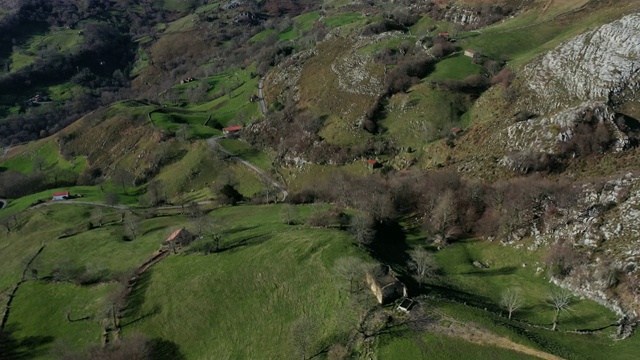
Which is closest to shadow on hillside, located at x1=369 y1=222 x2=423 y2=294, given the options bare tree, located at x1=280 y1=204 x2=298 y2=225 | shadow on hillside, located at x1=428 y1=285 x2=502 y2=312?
shadow on hillside, located at x1=428 y1=285 x2=502 y2=312

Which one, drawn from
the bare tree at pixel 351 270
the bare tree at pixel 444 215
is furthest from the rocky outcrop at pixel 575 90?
the bare tree at pixel 351 270

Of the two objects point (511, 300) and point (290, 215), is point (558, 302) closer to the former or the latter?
point (511, 300)

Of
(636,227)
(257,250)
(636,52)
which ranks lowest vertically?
(257,250)

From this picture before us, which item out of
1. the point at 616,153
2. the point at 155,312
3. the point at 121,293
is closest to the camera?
the point at 155,312

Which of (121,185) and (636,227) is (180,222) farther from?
(636,227)

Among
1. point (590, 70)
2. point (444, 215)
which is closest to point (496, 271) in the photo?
point (444, 215)

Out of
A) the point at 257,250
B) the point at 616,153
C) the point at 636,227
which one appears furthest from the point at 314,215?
the point at 616,153

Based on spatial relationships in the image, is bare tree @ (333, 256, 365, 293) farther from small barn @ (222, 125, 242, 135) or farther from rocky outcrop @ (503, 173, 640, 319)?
small barn @ (222, 125, 242, 135)
